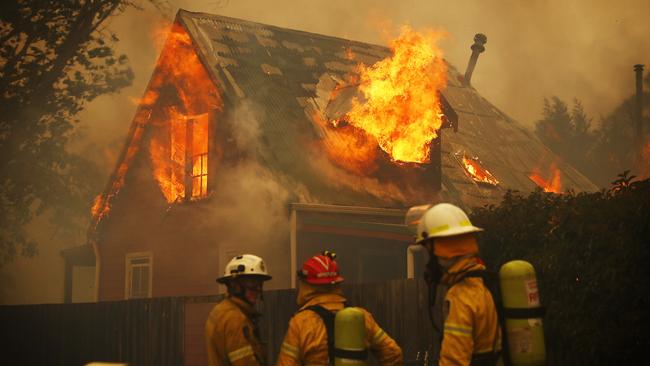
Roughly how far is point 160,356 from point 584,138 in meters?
48.1

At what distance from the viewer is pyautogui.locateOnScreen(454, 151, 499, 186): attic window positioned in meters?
17.5

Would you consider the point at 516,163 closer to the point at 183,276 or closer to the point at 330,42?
the point at 330,42

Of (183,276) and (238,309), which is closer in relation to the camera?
(238,309)

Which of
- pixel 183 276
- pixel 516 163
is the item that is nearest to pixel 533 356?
pixel 183 276

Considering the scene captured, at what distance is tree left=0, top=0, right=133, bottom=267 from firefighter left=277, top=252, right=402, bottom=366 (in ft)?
50.7

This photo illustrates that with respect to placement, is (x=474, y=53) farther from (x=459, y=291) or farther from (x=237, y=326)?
(x=459, y=291)

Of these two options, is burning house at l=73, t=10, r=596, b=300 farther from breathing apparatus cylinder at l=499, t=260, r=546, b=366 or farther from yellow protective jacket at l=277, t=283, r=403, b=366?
breathing apparatus cylinder at l=499, t=260, r=546, b=366

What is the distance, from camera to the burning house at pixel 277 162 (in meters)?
15.2

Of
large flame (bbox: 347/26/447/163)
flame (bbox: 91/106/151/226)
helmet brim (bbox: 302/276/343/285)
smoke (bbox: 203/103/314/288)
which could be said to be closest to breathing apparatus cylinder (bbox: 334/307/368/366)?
helmet brim (bbox: 302/276/343/285)

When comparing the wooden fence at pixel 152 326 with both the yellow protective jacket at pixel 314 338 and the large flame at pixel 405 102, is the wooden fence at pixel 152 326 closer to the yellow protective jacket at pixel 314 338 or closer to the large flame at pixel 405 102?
the yellow protective jacket at pixel 314 338

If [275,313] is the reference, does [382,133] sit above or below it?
above

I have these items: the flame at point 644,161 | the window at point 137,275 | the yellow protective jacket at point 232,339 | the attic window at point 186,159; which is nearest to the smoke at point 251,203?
the attic window at point 186,159

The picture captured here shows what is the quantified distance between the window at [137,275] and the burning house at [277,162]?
3 cm

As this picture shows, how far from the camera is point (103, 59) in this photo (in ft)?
69.8
